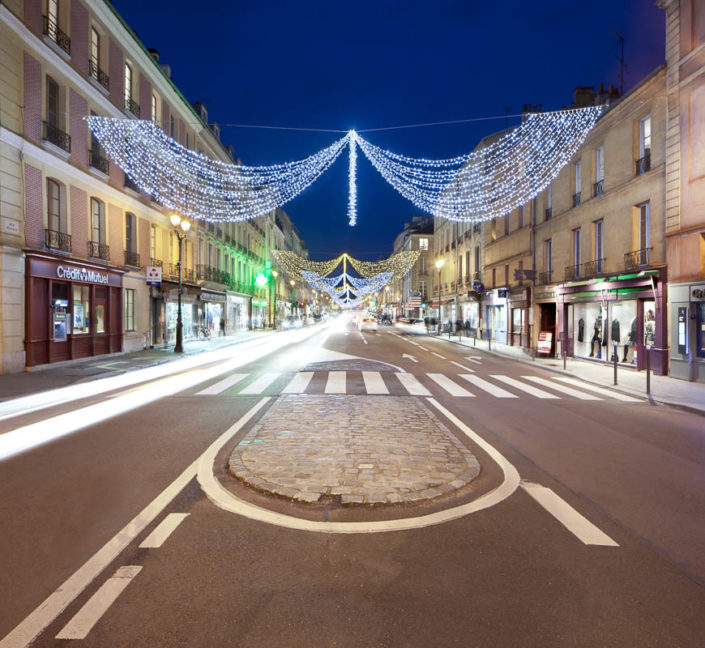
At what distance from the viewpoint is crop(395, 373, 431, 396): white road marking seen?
11.0 metres

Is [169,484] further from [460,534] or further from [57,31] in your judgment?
[57,31]

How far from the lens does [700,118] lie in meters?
13.3

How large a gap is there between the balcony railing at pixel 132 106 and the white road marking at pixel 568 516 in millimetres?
24000

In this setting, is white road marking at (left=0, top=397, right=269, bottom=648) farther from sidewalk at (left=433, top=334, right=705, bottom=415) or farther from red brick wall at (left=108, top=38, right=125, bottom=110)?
red brick wall at (left=108, top=38, right=125, bottom=110)

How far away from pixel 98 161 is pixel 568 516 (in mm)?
21260

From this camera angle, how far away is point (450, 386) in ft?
39.8

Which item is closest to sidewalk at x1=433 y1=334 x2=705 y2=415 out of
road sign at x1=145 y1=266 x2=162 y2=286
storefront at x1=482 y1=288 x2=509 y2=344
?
storefront at x1=482 y1=288 x2=509 y2=344

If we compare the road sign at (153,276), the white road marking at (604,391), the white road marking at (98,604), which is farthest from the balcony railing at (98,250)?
the white road marking at (604,391)

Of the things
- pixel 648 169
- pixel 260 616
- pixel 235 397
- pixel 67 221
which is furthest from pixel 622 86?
pixel 260 616

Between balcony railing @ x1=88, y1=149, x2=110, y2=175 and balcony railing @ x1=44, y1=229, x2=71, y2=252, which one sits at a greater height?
balcony railing @ x1=88, y1=149, x2=110, y2=175

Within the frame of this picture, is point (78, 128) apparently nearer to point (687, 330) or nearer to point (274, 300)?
point (687, 330)

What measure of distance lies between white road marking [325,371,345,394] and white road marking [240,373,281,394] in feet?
5.45

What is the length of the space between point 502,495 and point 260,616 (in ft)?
9.52

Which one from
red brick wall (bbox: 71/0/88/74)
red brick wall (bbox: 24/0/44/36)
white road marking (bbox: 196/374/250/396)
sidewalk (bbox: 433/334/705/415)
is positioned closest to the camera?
sidewalk (bbox: 433/334/705/415)
